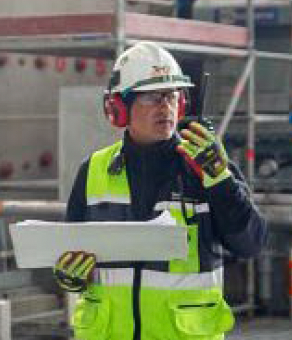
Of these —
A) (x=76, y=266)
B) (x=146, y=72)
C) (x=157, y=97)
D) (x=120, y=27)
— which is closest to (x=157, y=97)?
(x=157, y=97)

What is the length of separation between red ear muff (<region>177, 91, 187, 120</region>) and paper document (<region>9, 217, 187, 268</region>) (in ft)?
1.41

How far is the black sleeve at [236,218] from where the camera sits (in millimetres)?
4445

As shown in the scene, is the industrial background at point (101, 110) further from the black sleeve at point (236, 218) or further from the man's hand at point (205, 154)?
the man's hand at point (205, 154)

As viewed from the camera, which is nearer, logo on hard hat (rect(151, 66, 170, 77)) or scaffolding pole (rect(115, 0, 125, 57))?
logo on hard hat (rect(151, 66, 170, 77))

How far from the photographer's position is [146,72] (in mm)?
4664

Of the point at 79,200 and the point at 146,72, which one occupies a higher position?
the point at 146,72

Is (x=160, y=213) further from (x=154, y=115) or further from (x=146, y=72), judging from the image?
(x=146, y=72)

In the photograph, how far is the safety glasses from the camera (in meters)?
4.61

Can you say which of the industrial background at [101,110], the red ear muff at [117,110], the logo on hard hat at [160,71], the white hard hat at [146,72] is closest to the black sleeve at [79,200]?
the red ear muff at [117,110]

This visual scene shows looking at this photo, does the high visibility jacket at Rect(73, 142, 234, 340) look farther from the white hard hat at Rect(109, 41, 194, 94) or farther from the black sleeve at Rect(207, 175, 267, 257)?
the white hard hat at Rect(109, 41, 194, 94)

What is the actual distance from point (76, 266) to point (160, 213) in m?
0.37

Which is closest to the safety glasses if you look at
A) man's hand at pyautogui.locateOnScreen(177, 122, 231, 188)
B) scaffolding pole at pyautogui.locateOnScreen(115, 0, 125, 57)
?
man's hand at pyautogui.locateOnScreen(177, 122, 231, 188)

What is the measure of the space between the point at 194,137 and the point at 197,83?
1.73 ft

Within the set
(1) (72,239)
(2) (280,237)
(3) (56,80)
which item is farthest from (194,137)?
(3) (56,80)
